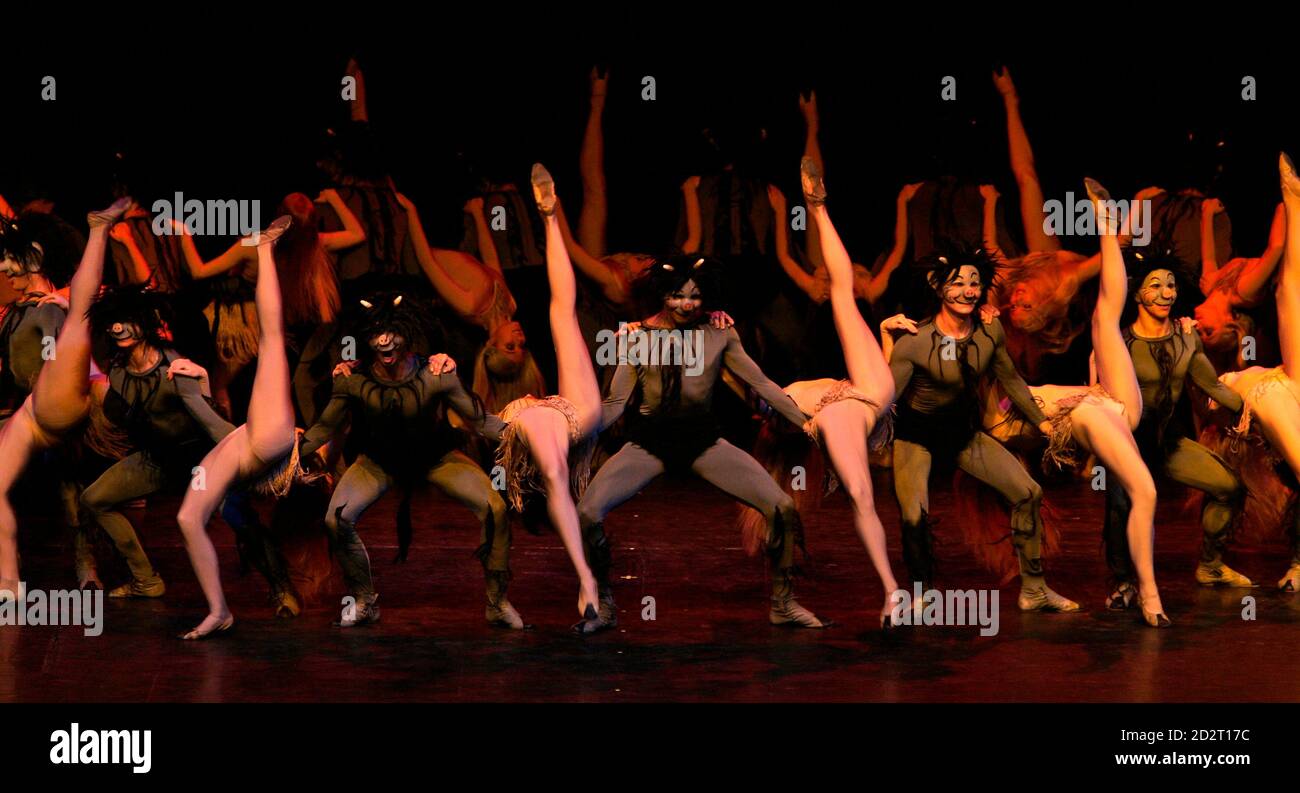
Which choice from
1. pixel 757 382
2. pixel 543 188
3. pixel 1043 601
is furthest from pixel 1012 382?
pixel 543 188

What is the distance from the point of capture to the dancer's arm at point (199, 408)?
6883mm

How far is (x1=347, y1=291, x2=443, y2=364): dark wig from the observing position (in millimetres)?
6816

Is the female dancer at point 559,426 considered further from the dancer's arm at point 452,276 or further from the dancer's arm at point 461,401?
the dancer's arm at point 452,276

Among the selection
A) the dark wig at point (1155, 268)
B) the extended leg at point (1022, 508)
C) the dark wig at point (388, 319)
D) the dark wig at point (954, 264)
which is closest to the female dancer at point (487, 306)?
the dark wig at point (388, 319)

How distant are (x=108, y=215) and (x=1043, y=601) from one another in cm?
318

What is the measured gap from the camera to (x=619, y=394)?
6.93 m

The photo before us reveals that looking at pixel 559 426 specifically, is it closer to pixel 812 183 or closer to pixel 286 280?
pixel 812 183

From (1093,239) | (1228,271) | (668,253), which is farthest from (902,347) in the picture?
(1093,239)

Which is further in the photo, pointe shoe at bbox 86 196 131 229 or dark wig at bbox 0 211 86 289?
dark wig at bbox 0 211 86 289

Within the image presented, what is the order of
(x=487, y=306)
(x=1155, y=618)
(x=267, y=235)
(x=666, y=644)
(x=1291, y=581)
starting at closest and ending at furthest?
1. (x=666, y=644)
2. (x=267, y=235)
3. (x=1155, y=618)
4. (x=1291, y=581)
5. (x=487, y=306)

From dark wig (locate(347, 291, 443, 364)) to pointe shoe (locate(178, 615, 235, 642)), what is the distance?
0.91 meters

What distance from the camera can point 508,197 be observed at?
31.3 feet

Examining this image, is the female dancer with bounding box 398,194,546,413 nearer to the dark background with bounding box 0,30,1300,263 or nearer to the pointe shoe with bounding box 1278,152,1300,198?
the dark background with bounding box 0,30,1300,263

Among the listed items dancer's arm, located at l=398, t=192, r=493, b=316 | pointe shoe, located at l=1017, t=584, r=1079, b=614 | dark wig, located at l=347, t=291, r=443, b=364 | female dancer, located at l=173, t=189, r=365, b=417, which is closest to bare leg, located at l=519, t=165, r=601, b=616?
dark wig, located at l=347, t=291, r=443, b=364
